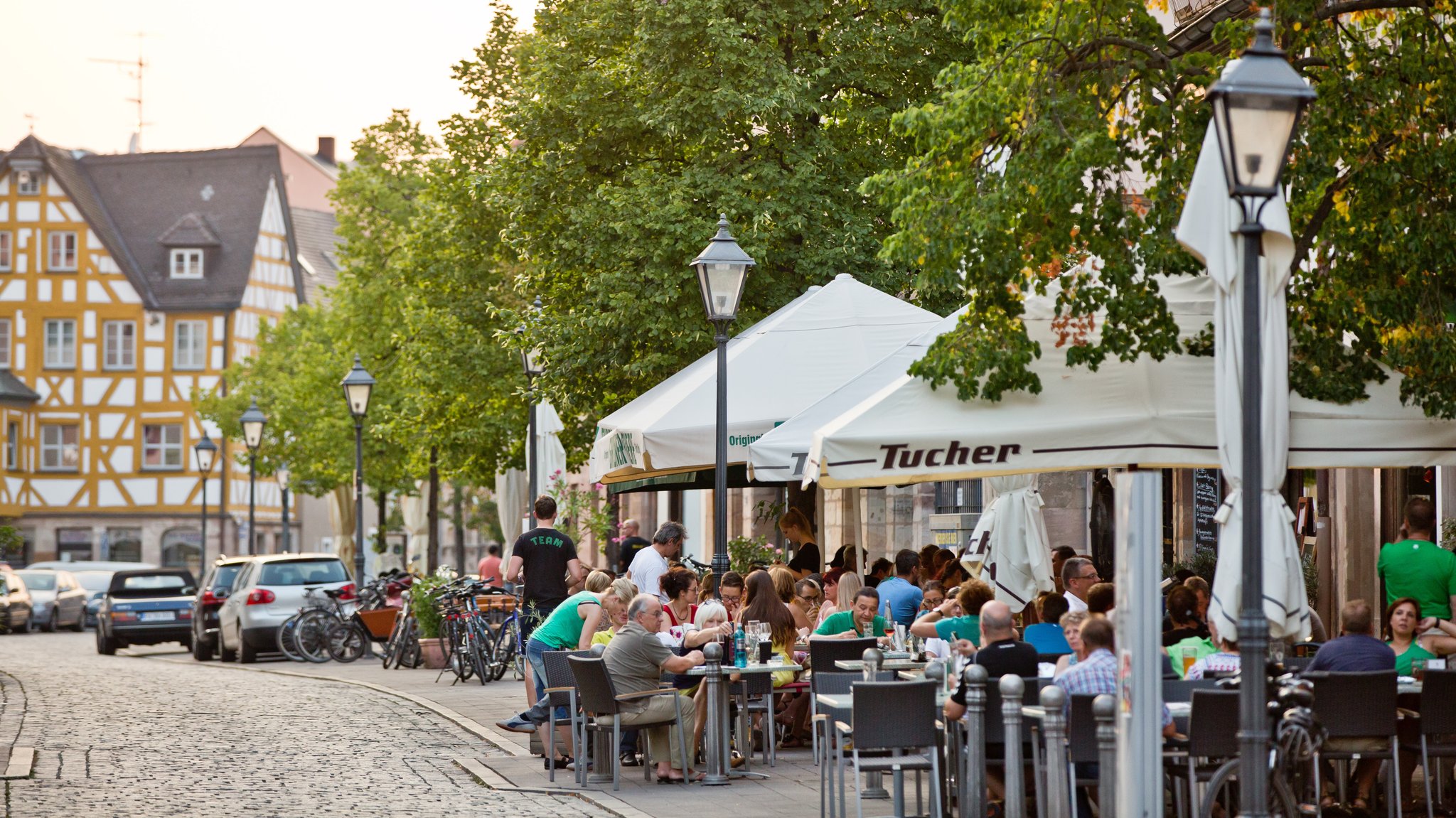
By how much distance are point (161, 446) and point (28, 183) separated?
32.7ft

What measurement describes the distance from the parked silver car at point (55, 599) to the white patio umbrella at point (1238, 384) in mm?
42593

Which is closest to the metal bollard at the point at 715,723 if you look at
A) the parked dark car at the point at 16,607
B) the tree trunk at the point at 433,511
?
the tree trunk at the point at 433,511

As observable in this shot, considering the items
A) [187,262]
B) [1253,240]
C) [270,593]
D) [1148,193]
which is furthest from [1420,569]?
[187,262]

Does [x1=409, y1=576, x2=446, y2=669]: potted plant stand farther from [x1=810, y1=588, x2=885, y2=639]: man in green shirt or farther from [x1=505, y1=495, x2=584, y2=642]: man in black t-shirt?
[x1=810, y1=588, x2=885, y2=639]: man in green shirt

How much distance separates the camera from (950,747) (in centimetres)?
1105

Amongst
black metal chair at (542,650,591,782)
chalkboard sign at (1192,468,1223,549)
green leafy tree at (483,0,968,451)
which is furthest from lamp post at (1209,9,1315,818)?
chalkboard sign at (1192,468,1223,549)

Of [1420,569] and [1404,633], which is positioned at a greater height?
[1420,569]

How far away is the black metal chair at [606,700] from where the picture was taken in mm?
12641

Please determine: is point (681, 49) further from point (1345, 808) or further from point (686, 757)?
point (1345, 808)

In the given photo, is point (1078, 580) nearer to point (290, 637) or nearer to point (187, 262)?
point (290, 637)

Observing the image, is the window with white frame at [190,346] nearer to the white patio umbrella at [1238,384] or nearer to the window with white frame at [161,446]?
the window with white frame at [161,446]

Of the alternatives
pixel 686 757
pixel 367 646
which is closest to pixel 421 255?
pixel 367 646

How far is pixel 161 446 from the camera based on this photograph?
69.5 meters

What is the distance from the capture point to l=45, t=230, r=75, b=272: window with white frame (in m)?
69.1
